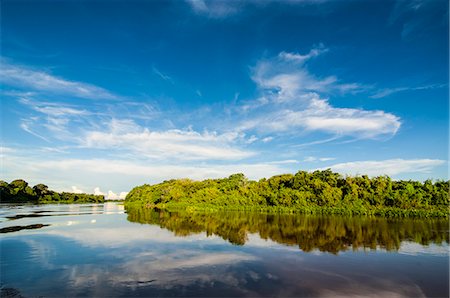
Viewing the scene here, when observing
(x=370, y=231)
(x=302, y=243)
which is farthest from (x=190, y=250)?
(x=370, y=231)

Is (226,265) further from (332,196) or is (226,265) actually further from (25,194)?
(25,194)

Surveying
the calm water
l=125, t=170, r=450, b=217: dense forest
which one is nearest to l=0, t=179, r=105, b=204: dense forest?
l=125, t=170, r=450, b=217: dense forest

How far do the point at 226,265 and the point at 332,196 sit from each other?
37448 millimetres

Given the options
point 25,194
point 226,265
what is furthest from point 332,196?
point 25,194

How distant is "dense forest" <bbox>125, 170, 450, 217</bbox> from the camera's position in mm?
39562

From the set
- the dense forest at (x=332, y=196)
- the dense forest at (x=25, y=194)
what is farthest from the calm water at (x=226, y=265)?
the dense forest at (x=25, y=194)

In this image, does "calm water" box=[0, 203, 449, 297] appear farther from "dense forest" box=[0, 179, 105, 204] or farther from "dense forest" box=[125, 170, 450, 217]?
"dense forest" box=[0, 179, 105, 204]

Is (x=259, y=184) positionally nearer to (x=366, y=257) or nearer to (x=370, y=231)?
(x=370, y=231)

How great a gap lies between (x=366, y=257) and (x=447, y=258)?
3857 millimetres

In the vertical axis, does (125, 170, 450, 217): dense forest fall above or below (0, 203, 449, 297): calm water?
above

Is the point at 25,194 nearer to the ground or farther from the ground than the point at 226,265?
farther from the ground

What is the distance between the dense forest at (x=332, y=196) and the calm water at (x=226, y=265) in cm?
2034

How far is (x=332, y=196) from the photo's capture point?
4619cm

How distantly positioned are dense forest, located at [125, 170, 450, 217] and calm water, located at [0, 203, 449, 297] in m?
20.3
